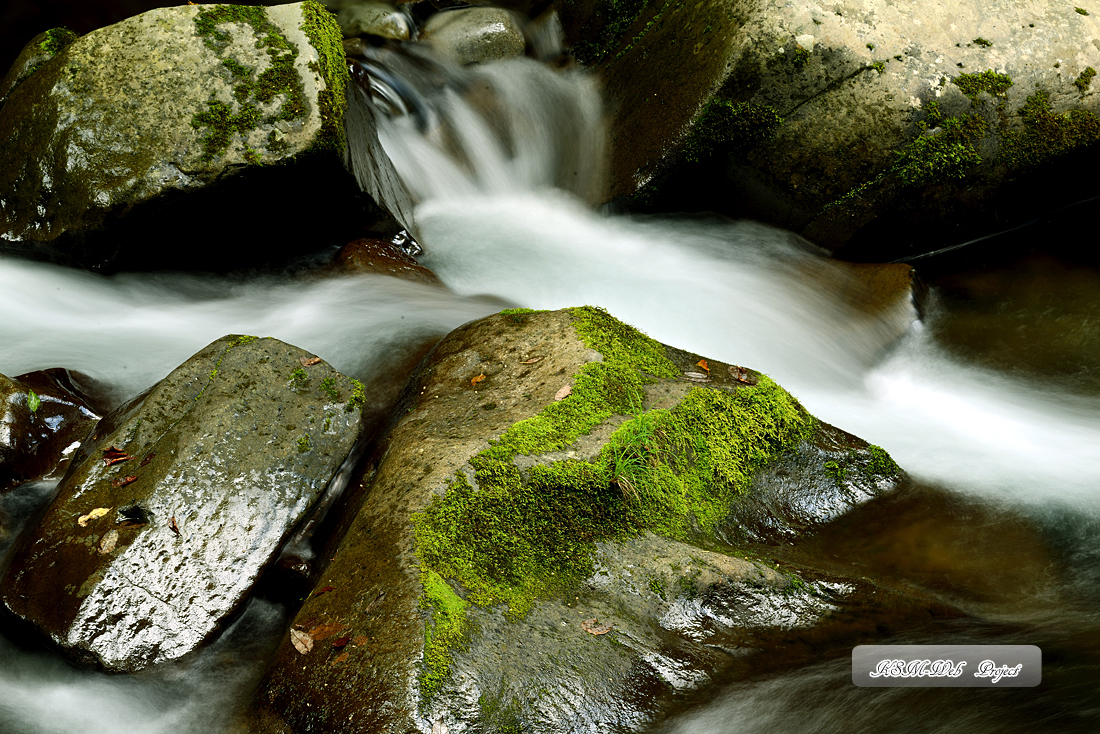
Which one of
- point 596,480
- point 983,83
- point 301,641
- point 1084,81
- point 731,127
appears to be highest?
point 1084,81

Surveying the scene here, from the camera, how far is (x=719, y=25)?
6801 mm

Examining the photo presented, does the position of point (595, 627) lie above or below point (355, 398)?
Result: above

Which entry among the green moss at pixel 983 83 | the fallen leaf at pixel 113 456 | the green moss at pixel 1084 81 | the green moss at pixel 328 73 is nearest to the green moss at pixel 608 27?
the green moss at pixel 983 83

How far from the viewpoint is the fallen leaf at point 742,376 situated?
4039 millimetres

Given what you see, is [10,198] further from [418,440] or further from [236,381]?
[418,440]

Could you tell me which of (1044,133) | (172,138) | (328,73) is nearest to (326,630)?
(172,138)

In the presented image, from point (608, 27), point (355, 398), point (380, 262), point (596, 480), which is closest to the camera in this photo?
point (596, 480)

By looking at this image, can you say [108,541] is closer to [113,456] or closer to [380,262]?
[113,456]

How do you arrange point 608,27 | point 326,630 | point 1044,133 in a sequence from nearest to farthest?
1. point 326,630
2. point 1044,133
3. point 608,27

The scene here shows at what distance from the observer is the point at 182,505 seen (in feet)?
11.2

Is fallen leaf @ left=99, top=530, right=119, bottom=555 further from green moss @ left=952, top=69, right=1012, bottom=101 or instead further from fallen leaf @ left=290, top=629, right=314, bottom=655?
green moss @ left=952, top=69, right=1012, bottom=101

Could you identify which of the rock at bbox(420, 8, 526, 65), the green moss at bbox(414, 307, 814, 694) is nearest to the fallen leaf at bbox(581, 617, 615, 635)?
the green moss at bbox(414, 307, 814, 694)

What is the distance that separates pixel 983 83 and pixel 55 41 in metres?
7.85

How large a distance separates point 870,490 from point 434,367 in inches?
92.3
